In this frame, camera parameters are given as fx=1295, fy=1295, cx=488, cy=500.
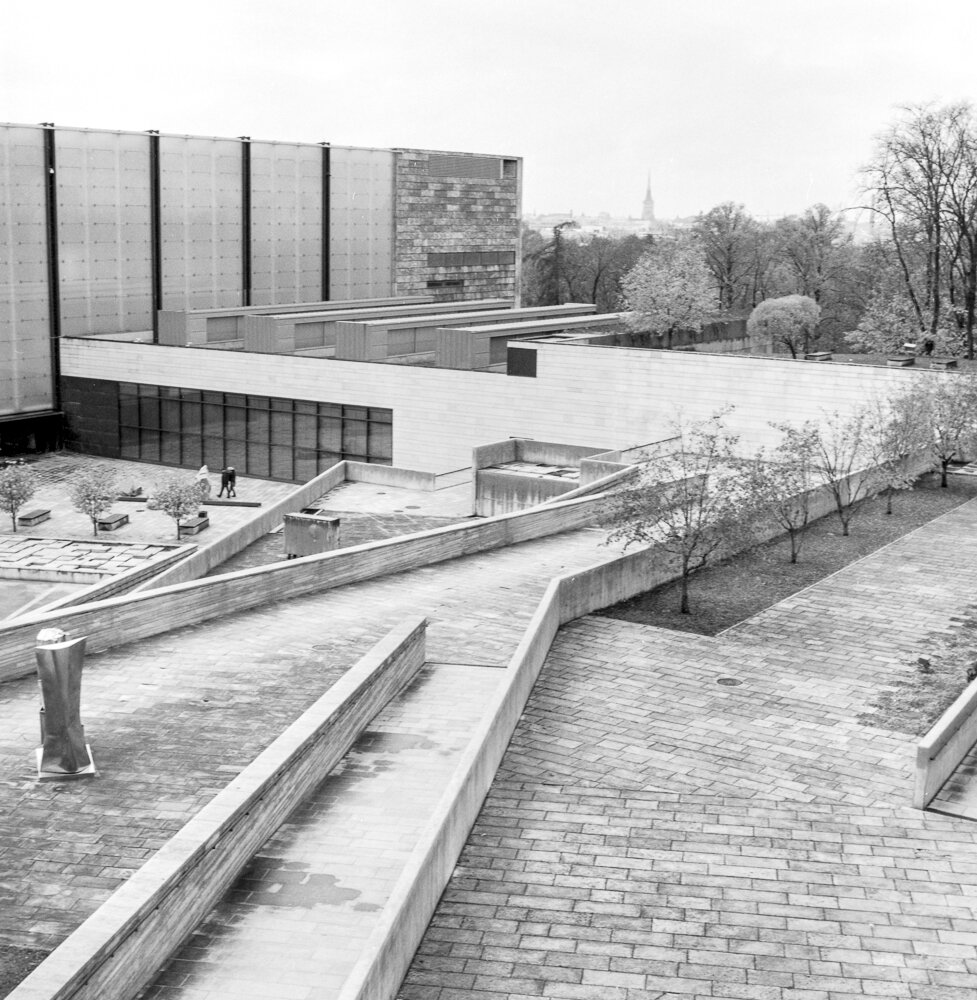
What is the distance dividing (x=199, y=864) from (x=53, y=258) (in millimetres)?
40483

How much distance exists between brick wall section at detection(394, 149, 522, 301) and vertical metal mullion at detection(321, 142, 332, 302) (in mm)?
4006

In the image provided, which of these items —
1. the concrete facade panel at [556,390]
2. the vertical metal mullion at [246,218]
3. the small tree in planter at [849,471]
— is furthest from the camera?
the vertical metal mullion at [246,218]

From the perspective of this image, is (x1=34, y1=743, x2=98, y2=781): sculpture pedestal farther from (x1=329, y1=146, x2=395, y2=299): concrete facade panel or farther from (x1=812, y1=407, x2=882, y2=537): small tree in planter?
(x1=329, y1=146, x2=395, y2=299): concrete facade panel

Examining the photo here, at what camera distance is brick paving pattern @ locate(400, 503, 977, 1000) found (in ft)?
37.8

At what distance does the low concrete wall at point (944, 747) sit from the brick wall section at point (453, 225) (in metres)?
46.0

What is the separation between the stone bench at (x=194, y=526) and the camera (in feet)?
114

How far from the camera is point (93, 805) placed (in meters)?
12.6

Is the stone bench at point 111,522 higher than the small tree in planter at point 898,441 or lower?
lower

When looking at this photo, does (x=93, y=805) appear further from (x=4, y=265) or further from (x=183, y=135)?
(x=183, y=135)

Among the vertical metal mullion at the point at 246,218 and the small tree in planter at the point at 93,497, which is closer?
the small tree in planter at the point at 93,497

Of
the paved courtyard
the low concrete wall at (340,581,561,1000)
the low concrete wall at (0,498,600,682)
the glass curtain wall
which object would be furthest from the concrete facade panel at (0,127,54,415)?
the low concrete wall at (340,581,561,1000)

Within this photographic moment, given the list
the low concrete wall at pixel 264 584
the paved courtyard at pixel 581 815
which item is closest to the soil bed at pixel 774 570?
the paved courtyard at pixel 581 815

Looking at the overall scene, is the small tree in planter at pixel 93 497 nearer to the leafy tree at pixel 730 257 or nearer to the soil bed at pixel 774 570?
the soil bed at pixel 774 570

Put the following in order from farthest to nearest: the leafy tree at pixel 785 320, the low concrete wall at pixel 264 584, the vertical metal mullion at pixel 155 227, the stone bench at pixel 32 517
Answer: the vertical metal mullion at pixel 155 227
the leafy tree at pixel 785 320
the stone bench at pixel 32 517
the low concrete wall at pixel 264 584
